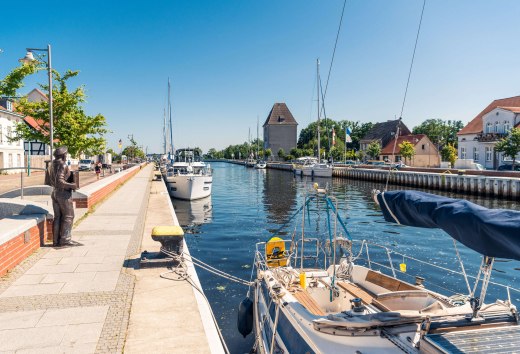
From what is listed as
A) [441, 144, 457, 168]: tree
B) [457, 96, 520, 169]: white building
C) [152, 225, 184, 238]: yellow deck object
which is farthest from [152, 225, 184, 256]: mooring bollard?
[441, 144, 457, 168]: tree

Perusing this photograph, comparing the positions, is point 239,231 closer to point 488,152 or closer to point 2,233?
point 2,233

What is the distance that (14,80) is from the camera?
20812 mm

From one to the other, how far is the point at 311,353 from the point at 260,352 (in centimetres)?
258

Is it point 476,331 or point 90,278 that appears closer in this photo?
point 476,331

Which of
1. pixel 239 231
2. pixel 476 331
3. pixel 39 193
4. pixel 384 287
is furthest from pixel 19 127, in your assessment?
pixel 476 331

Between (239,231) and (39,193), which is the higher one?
(39,193)

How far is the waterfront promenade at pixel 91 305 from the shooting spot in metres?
5.24

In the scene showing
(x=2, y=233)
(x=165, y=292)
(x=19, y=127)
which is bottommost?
(x=165, y=292)

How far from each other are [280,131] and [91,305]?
122m

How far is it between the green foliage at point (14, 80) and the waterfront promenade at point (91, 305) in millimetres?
14966

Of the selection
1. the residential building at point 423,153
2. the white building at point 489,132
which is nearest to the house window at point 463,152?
the white building at point 489,132

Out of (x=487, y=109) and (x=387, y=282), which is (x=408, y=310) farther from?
(x=487, y=109)

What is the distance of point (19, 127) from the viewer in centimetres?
3009

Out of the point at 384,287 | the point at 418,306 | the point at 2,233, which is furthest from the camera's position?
the point at 2,233
